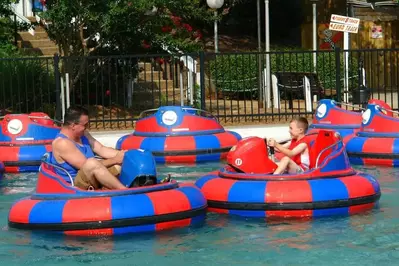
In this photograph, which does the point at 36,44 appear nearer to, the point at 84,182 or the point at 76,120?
the point at 76,120

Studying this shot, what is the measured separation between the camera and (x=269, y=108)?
22.0 metres

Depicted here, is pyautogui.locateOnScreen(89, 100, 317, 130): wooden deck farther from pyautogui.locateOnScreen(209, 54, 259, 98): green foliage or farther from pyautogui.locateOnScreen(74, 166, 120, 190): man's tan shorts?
pyautogui.locateOnScreen(74, 166, 120, 190): man's tan shorts

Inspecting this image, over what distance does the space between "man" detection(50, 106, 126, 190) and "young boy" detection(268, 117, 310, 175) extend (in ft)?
5.93

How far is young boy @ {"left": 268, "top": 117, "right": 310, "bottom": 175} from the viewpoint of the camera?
418 inches

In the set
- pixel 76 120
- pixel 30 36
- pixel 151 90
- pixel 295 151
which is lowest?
pixel 295 151

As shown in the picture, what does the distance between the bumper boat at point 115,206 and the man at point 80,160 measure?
128 millimetres

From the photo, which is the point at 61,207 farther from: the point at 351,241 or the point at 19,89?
the point at 19,89

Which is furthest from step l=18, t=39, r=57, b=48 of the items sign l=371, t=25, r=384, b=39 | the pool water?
the pool water

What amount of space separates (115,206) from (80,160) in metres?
0.80

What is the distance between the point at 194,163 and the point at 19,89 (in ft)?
19.4

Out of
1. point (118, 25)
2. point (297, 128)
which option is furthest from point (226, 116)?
point (297, 128)

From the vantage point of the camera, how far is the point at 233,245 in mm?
9086

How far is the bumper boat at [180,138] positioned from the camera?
50.4ft

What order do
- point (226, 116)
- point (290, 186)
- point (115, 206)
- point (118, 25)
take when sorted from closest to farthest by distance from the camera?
point (115, 206) < point (290, 186) < point (226, 116) < point (118, 25)
